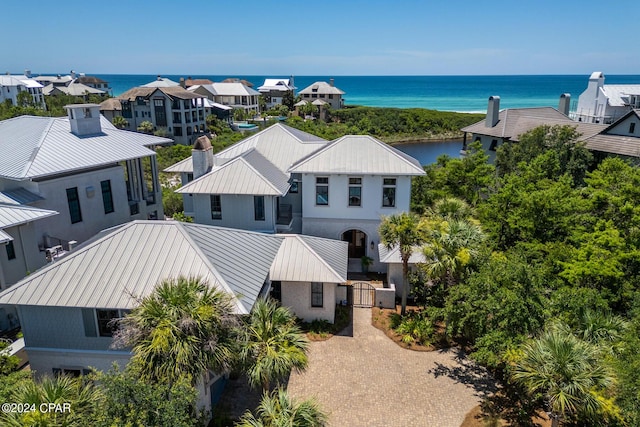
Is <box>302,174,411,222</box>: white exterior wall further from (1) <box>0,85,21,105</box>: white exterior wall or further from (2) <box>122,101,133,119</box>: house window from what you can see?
(1) <box>0,85,21,105</box>: white exterior wall

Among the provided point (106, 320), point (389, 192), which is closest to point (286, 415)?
point (106, 320)

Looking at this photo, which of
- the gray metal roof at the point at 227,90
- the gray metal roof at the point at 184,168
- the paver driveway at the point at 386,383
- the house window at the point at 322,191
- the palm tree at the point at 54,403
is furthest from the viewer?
the gray metal roof at the point at 227,90

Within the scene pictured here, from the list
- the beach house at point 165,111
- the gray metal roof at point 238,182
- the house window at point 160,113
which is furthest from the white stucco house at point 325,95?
the gray metal roof at point 238,182

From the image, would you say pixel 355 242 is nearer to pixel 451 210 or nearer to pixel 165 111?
pixel 451 210

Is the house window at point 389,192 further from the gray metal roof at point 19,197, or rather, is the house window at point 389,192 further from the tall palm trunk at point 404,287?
the gray metal roof at point 19,197

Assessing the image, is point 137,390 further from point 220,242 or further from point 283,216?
point 283,216
